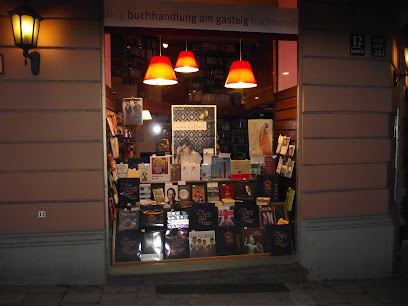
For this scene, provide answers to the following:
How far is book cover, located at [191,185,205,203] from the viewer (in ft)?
16.3

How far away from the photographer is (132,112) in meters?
5.07

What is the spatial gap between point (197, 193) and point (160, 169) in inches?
24.9

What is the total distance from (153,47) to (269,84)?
18.1ft

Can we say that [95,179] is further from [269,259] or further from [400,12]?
[400,12]

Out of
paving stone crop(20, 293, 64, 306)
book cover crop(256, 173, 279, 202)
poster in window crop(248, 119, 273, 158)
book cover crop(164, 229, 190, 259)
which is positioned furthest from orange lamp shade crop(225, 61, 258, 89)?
paving stone crop(20, 293, 64, 306)

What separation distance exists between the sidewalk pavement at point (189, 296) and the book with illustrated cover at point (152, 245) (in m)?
0.42

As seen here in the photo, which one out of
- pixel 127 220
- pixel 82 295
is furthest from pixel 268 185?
pixel 82 295

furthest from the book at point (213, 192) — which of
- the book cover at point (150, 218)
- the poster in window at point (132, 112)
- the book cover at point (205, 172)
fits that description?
the poster in window at point (132, 112)

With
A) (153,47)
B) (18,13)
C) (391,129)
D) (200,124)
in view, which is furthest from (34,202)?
(153,47)

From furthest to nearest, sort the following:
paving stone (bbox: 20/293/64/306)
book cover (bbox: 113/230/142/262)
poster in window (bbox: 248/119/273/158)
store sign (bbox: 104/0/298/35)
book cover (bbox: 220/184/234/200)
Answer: poster in window (bbox: 248/119/273/158)
book cover (bbox: 220/184/234/200)
book cover (bbox: 113/230/142/262)
store sign (bbox: 104/0/298/35)
paving stone (bbox: 20/293/64/306)

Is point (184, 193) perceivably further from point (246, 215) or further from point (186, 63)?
point (186, 63)

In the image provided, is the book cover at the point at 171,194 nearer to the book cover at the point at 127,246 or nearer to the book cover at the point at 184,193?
the book cover at the point at 184,193

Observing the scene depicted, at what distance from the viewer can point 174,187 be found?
492 cm

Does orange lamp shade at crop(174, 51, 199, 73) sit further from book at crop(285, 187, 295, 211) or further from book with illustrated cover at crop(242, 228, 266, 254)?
book with illustrated cover at crop(242, 228, 266, 254)
